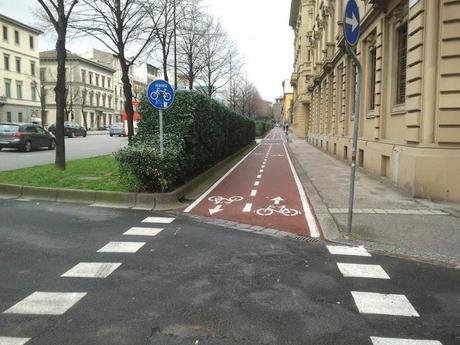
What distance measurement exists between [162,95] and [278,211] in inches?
154

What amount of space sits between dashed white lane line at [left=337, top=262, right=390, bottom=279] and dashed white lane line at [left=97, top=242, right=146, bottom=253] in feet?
9.02

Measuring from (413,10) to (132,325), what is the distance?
33.1 feet

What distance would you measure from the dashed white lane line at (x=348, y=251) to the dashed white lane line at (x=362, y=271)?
1.84 feet

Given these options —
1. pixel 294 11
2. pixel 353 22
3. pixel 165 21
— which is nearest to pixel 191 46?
pixel 165 21

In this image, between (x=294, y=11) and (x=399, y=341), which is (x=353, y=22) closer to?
(x=399, y=341)

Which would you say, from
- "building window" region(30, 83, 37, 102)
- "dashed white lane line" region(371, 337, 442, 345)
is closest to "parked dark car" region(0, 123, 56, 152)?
"dashed white lane line" region(371, 337, 442, 345)

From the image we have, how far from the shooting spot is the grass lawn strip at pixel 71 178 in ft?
37.9

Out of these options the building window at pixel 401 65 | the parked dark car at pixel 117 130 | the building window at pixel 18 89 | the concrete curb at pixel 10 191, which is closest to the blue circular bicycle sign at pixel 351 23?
the building window at pixel 401 65

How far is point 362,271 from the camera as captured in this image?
5668mm

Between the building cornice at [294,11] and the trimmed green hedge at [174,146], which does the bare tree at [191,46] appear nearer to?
the trimmed green hedge at [174,146]

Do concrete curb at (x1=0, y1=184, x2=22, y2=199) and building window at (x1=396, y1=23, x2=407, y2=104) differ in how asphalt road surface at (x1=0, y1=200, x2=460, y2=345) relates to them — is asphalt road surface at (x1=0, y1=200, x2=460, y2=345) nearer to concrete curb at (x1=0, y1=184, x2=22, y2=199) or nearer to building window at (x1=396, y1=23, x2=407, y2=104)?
concrete curb at (x1=0, y1=184, x2=22, y2=199)

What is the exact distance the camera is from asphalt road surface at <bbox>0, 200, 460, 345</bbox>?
3893mm

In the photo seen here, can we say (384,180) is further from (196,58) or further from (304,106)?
(304,106)

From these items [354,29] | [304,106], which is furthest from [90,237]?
[304,106]
